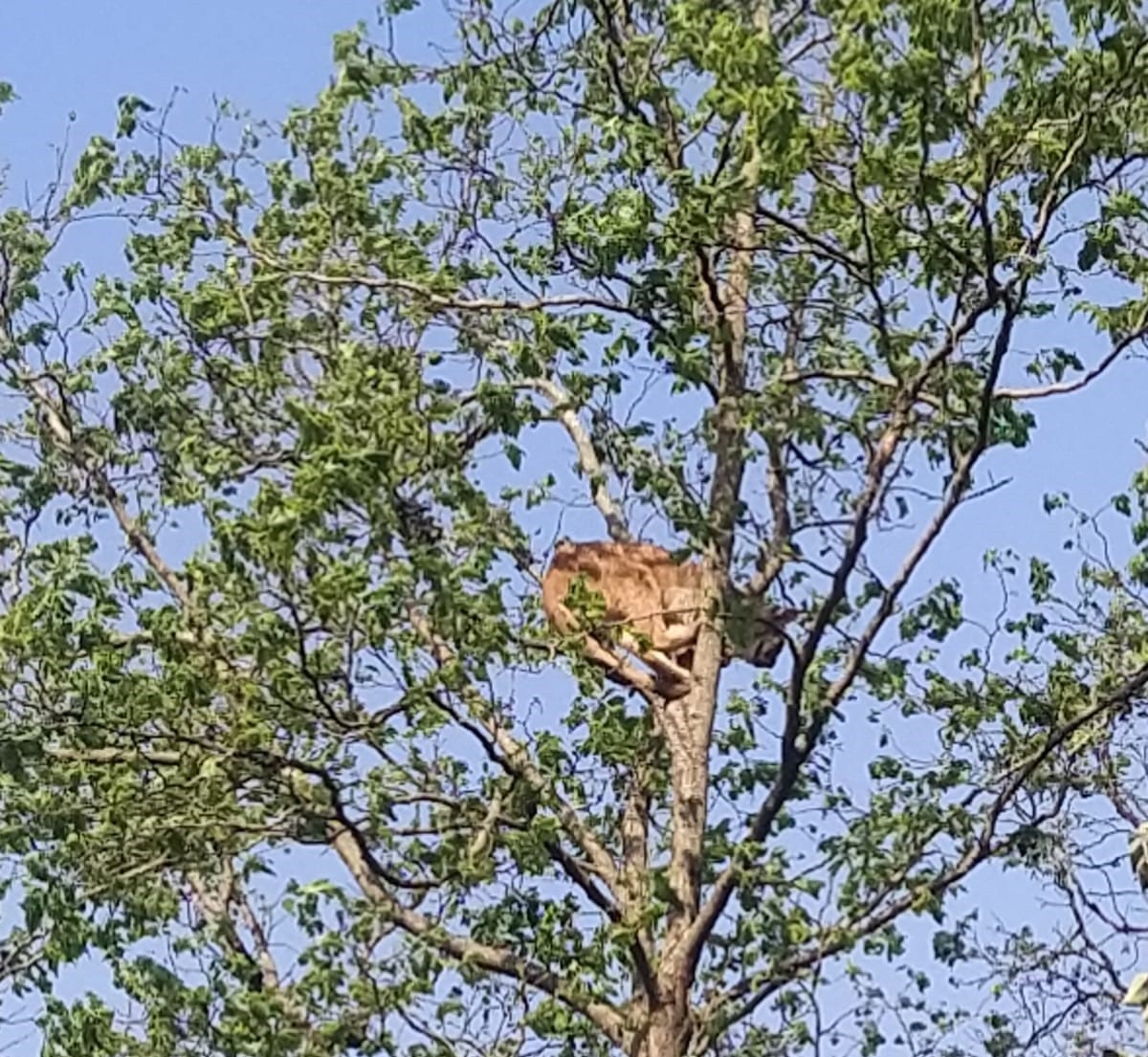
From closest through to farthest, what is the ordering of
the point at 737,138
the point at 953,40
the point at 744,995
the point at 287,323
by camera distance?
the point at 953,40 → the point at 737,138 → the point at 744,995 → the point at 287,323

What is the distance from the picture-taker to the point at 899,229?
25.8 feet

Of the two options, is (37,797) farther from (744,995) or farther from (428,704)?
(744,995)

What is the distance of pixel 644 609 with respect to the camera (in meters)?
8.83

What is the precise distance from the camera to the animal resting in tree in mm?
8523

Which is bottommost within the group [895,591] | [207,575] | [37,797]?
[37,797]

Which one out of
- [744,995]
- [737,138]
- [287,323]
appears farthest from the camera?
[287,323]

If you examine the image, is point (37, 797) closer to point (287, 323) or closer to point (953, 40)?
point (287, 323)

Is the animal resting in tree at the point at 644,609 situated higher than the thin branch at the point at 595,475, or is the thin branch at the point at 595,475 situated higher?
the thin branch at the point at 595,475

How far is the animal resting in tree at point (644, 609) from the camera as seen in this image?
8.52m

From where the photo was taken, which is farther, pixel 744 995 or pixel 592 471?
pixel 592 471

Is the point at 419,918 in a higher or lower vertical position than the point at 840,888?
lower

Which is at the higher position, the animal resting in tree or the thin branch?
the thin branch

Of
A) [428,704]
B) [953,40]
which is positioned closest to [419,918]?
[428,704]

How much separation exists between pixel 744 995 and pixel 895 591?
1704 mm
